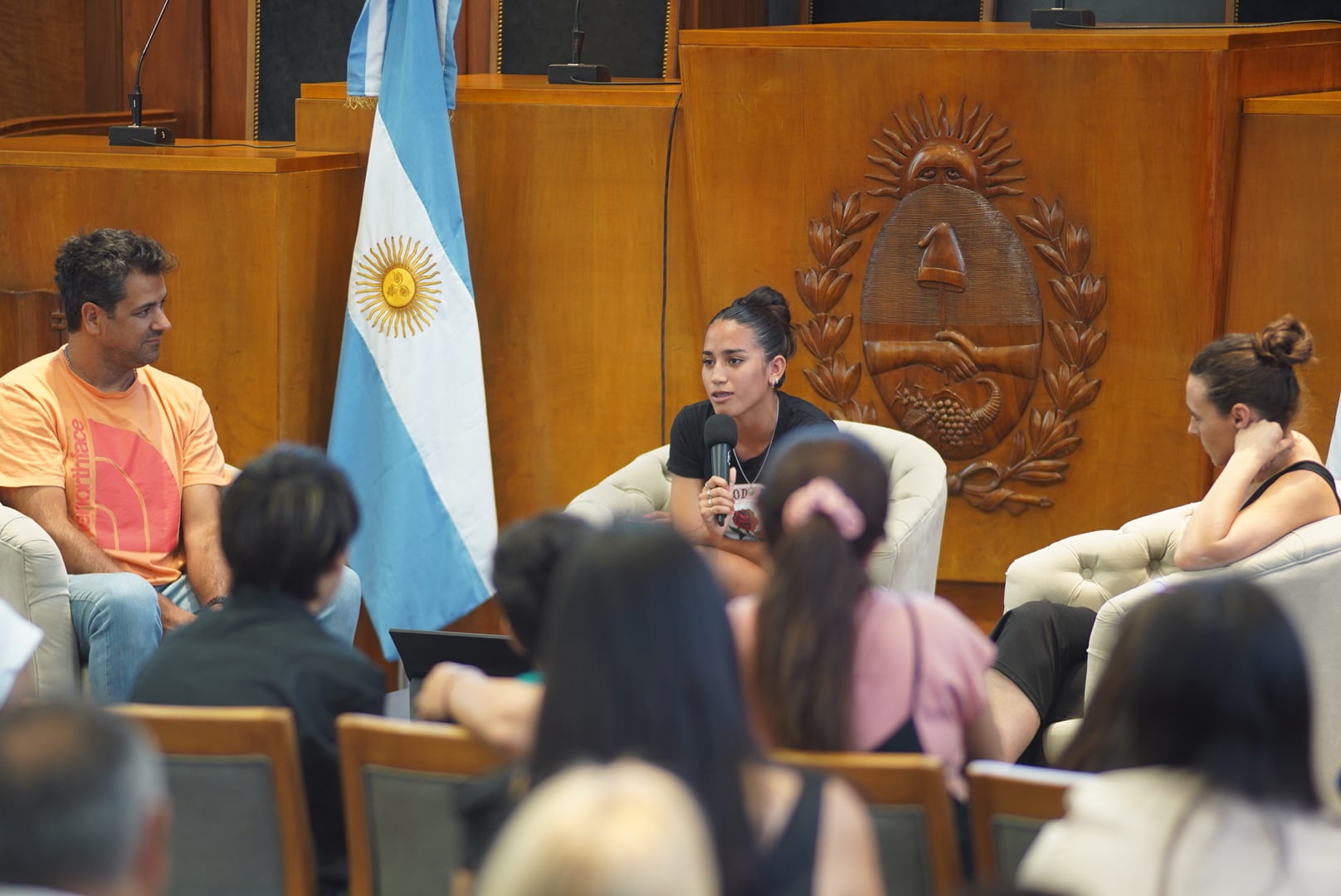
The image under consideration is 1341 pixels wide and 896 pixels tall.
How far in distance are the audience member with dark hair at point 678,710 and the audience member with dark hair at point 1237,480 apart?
1.94m

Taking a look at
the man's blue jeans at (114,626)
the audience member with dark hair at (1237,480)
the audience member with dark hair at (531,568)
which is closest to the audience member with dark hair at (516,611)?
the audience member with dark hair at (531,568)

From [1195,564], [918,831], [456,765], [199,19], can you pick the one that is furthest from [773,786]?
[199,19]

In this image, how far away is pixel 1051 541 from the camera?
4.20 metres

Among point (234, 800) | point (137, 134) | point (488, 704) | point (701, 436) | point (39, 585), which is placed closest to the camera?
point (488, 704)

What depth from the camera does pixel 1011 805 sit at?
6.12 ft

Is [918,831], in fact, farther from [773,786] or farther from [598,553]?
[598,553]

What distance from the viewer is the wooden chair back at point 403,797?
1.95 meters

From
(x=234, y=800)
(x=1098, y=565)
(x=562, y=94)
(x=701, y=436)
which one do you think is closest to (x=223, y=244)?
(x=562, y=94)

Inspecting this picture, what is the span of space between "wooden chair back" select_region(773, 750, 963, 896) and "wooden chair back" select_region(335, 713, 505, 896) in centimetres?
41

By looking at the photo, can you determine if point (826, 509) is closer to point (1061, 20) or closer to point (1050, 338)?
point (1050, 338)

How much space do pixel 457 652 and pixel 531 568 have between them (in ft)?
2.76

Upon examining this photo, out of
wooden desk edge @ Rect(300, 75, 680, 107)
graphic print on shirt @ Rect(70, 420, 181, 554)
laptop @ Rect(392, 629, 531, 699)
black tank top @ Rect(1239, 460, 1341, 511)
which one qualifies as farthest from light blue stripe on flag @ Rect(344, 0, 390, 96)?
black tank top @ Rect(1239, 460, 1341, 511)

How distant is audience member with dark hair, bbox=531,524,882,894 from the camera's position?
4.65 feet

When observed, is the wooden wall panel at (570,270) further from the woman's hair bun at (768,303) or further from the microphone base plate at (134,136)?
the microphone base plate at (134,136)
